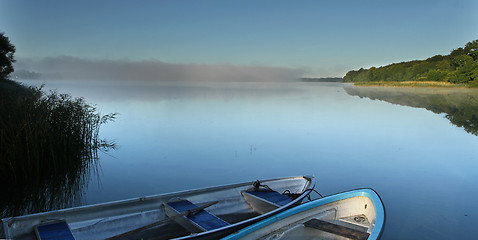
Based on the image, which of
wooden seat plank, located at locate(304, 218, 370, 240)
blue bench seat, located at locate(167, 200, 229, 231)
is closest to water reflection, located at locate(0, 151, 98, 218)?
blue bench seat, located at locate(167, 200, 229, 231)

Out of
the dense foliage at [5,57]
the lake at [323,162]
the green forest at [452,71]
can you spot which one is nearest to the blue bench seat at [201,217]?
the lake at [323,162]

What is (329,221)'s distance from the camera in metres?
3.94

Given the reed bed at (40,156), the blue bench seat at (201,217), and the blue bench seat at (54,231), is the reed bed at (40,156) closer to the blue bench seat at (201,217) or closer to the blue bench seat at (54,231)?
the blue bench seat at (54,231)

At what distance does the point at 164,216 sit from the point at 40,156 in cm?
309

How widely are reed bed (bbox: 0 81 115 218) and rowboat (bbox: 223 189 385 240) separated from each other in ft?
10.8

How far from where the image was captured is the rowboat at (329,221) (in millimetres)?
3450

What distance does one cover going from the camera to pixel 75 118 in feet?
23.4

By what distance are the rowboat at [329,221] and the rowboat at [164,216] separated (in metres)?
0.15

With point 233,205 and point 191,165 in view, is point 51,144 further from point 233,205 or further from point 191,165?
point 233,205

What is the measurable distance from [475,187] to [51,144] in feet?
23.5

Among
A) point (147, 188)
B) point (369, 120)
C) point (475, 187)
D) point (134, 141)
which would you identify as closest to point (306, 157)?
point (475, 187)

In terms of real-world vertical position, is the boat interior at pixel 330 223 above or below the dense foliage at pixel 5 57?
below

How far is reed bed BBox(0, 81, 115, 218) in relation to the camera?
5316 millimetres

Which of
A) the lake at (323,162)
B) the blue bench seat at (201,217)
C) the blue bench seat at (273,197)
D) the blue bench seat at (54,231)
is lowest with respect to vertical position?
the lake at (323,162)
